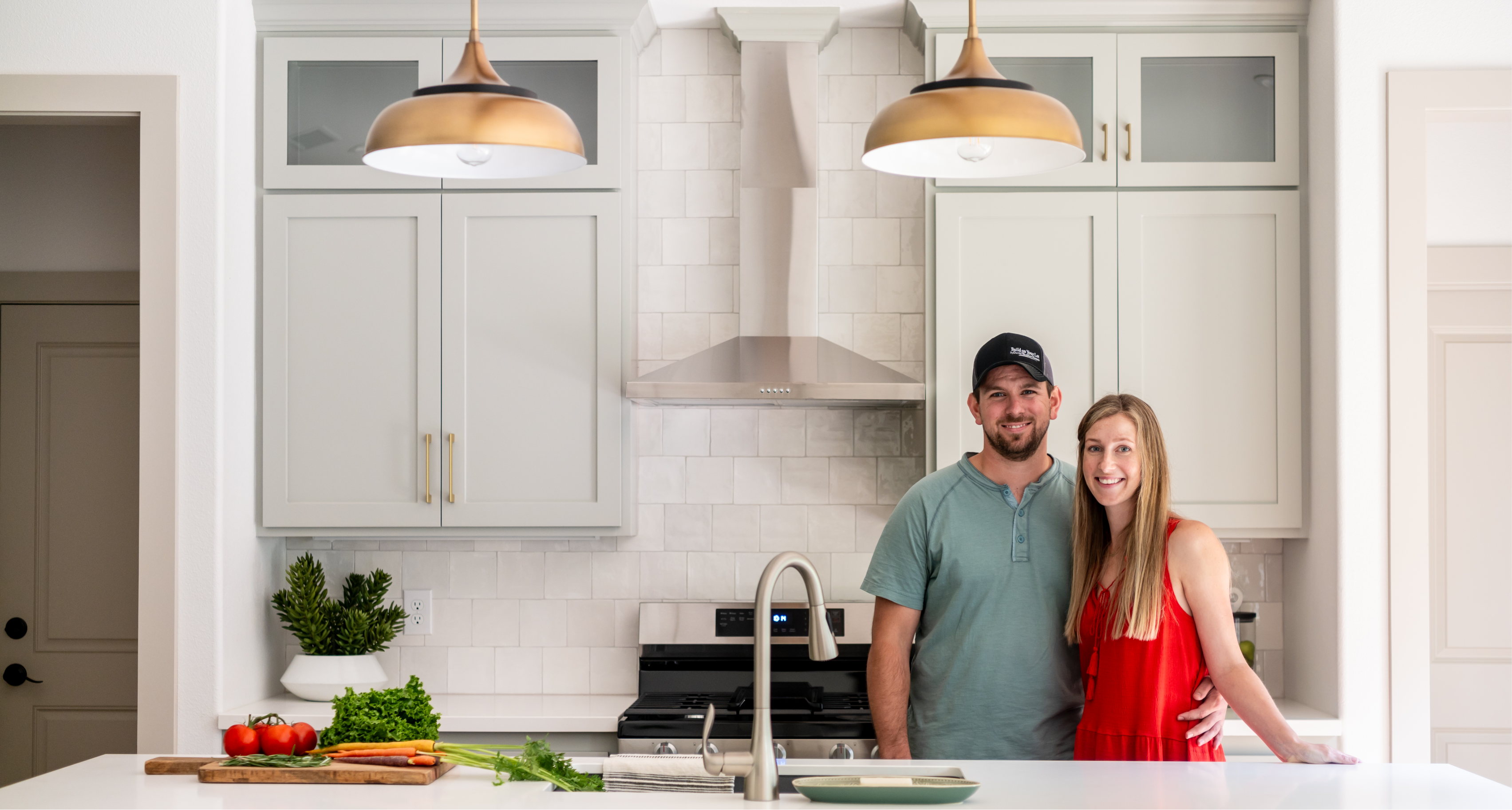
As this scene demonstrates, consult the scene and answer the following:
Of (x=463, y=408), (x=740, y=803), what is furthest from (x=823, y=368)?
(x=740, y=803)

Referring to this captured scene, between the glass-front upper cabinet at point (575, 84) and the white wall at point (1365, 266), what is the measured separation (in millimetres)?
2046

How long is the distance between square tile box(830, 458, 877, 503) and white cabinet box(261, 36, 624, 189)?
1146 millimetres

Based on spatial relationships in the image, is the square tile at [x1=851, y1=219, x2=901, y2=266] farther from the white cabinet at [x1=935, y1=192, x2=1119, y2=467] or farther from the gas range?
the gas range

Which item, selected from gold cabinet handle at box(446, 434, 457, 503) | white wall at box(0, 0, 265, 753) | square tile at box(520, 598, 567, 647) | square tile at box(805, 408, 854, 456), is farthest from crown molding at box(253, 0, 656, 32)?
square tile at box(520, 598, 567, 647)

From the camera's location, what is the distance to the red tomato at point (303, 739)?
189 cm

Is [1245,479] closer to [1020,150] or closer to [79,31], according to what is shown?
[1020,150]

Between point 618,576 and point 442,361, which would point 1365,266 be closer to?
point 618,576

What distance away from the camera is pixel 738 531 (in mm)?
3449

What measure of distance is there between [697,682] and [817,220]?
1.50 metres

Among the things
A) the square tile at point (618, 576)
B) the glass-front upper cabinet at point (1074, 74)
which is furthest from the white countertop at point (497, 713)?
the glass-front upper cabinet at point (1074, 74)

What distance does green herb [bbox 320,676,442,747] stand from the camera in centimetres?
188

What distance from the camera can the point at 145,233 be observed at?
302 cm

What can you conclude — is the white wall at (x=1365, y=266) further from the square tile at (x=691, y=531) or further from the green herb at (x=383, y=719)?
the green herb at (x=383, y=719)

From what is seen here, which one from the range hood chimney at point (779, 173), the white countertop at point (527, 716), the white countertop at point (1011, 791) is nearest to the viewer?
the white countertop at point (1011, 791)
